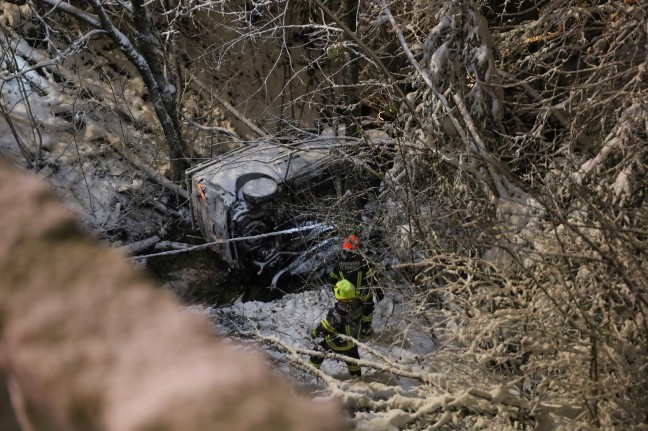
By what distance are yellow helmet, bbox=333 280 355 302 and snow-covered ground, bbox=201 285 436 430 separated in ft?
1.94

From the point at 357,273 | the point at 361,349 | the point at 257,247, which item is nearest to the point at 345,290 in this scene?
the point at 357,273

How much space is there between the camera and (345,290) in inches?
225

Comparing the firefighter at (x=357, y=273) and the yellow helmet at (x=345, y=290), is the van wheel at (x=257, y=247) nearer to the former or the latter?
the firefighter at (x=357, y=273)

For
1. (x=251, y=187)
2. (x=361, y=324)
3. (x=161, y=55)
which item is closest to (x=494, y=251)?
(x=361, y=324)

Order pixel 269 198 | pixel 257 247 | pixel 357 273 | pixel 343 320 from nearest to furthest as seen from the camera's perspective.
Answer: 1. pixel 343 320
2. pixel 357 273
3. pixel 269 198
4. pixel 257 247

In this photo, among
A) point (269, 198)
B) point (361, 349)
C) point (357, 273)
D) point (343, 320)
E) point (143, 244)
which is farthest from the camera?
point (143, 244)

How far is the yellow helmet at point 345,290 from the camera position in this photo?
572 cm

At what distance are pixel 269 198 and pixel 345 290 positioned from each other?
9.72ft

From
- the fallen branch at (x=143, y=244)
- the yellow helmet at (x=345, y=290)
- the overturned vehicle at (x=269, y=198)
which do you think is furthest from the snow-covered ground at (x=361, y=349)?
the fallen branch at (x=143, y=244)

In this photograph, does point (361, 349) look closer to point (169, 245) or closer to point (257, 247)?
point (257, 247)

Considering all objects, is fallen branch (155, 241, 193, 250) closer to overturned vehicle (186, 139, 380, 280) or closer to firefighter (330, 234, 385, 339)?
overturned vehicle (186, 139, 380, 280)

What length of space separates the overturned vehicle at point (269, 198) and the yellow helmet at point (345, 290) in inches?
82.7

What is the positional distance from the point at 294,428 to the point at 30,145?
12.5 m

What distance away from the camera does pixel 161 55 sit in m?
11.8
